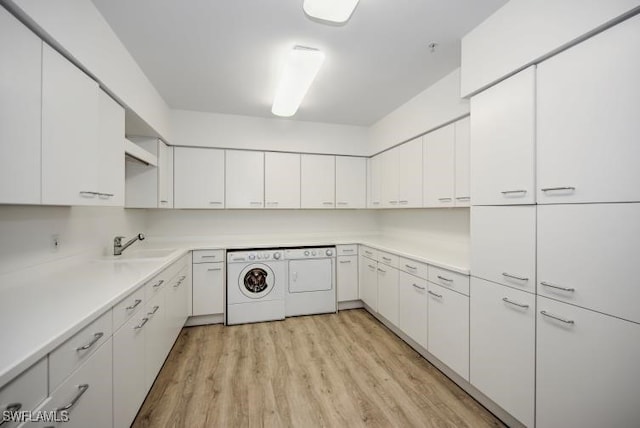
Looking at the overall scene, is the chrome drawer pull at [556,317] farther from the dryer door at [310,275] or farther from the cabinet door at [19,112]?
the cabinet door at [19,112]

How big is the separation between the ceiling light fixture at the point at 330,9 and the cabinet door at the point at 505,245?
1.44 meters

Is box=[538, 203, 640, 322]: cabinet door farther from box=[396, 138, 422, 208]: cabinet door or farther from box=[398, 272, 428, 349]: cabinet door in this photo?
box=[396, 138, 422, 208]: cabinet door

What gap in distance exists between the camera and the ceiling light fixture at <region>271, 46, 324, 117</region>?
1.96 m

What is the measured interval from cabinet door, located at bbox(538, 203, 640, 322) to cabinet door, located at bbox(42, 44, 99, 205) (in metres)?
2.49

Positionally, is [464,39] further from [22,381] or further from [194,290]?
[194,290]

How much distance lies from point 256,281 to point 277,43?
2469 mm

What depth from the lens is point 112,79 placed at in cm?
172

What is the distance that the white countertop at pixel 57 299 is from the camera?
82 centimetres

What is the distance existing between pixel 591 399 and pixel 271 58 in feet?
9.31

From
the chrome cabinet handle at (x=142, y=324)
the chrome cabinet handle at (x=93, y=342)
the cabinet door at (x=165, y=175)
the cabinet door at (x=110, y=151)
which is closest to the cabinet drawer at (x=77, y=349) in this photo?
the chrome cabinet handle at (x=93, y=342)

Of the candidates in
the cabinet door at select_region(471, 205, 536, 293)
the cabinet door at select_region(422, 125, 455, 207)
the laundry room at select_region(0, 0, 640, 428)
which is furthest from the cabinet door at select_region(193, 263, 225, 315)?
the cabinet door at select_region(471, 205, 536, 293)

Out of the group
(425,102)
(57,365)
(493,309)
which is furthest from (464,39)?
(57,365)

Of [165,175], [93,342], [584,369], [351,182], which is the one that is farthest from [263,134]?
[584,369]

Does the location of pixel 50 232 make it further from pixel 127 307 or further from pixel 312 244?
pixel 312 244
